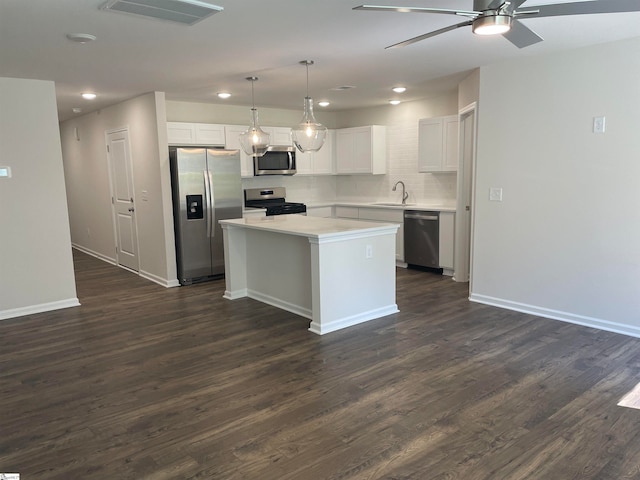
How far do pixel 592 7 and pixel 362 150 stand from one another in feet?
17.6

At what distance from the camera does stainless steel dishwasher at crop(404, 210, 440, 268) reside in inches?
244

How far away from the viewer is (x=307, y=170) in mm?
7711

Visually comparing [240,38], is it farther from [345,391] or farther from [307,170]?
[307,170]

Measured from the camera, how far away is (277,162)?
23.5 feet

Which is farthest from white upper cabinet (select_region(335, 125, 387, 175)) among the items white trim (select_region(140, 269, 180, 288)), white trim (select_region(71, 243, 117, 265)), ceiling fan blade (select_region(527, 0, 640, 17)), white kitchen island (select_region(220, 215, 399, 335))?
ceiling fan blade (select_region(527, 0, 640, 17))

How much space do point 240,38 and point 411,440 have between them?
294 cm

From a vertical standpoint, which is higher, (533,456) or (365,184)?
(365,184)

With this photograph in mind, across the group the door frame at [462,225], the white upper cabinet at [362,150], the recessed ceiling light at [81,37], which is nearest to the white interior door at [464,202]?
the door frame at [462,225]

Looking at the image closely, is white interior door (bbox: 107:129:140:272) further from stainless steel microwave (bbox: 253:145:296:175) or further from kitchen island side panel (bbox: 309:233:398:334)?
kitchen island side panel (bbox: 309:233:398:334)

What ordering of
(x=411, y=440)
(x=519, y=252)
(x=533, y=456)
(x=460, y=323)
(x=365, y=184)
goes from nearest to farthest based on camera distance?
(x=533, y=456) → (x=411, y=440) → (x=460, y=323) → (x=519, y=252) → (x=365, y=184)

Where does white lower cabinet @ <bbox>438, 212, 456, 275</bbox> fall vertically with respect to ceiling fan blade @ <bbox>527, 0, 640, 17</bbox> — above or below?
below

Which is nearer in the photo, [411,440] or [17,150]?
[411,440]

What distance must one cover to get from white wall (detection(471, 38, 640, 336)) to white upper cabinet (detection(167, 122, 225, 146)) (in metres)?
3.65

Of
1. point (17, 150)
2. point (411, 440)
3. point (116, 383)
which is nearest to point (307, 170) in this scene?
point (17, 150)
